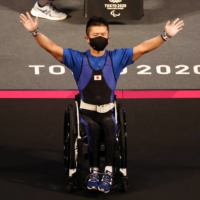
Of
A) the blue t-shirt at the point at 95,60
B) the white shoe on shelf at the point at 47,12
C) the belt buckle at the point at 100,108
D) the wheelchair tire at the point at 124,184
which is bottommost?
the wheelchair tire at the point at 124,184

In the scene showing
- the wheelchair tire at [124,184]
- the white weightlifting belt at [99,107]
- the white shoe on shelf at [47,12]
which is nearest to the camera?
the wheelchair tire at [124,184]

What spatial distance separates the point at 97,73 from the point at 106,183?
868 millimetres

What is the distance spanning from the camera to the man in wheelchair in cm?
598

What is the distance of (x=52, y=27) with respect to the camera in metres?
9.38

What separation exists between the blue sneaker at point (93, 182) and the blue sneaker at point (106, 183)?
3 cm

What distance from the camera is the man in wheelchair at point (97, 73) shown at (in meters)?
5.98

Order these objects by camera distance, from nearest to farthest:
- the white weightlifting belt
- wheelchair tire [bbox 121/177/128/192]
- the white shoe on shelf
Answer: wheelchair tire [bbox 121/177/128/192] → the white weightlifting belt → the white shoe on shelf

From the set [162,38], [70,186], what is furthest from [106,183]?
[162,38]

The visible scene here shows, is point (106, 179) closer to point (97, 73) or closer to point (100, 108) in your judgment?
point (100, 108)

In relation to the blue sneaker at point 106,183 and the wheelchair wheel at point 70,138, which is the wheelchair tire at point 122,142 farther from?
the wheelchair wheel at point 70,138

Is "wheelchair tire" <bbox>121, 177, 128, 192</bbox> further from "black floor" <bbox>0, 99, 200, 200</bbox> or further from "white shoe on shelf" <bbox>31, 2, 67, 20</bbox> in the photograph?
"white shoe on shelf" <bbox>31, 2, 67, 20</bbox>

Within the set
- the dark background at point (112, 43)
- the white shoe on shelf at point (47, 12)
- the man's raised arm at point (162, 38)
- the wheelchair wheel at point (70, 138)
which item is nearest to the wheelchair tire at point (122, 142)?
the wheelchair wheel at point (70, 138)

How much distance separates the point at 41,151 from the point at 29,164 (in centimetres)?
27

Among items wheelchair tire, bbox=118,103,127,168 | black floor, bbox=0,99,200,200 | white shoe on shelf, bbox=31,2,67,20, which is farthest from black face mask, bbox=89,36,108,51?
white shoe on shelf, bbox=31,2,67,20
